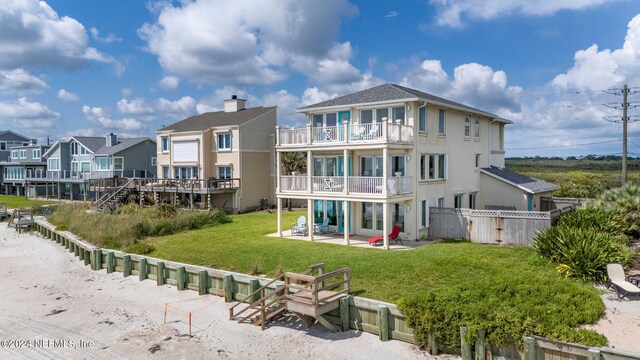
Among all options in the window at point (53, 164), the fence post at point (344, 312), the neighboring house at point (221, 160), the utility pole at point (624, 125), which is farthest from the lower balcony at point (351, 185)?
the window at point (53, 164)

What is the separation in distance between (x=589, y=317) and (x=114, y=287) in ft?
54.8

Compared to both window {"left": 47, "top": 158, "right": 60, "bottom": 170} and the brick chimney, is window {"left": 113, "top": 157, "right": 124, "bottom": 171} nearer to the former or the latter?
window {"left": 47, "top": 158, "right": 60, "bottom": 170}

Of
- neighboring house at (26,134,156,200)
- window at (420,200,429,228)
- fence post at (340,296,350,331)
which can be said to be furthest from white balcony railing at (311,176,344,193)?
neighboring house at (26,134,156,200)

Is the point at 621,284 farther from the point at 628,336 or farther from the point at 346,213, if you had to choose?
the point at 346,213

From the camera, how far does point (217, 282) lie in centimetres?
1628

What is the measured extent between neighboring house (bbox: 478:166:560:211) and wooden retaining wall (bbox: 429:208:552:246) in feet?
18.4

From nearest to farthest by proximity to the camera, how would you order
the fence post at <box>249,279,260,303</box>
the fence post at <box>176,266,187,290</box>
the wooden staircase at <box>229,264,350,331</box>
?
the wooden staircase at <box>229,264,350,331</box>, the fence post at <box>249,279,260,303</box>, the fence post at <box>176,266,187,290</box>

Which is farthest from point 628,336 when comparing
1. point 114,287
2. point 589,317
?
point 114,287

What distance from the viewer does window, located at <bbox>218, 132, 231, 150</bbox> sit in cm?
3725

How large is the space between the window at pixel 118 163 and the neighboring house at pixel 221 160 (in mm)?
9174

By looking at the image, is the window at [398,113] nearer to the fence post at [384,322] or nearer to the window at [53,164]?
the fence post at [384,322]

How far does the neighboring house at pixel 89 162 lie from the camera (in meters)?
48.2

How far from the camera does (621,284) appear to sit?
512 inches

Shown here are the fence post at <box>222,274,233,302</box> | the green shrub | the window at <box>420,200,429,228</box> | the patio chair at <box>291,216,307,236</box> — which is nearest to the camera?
the green shrub
